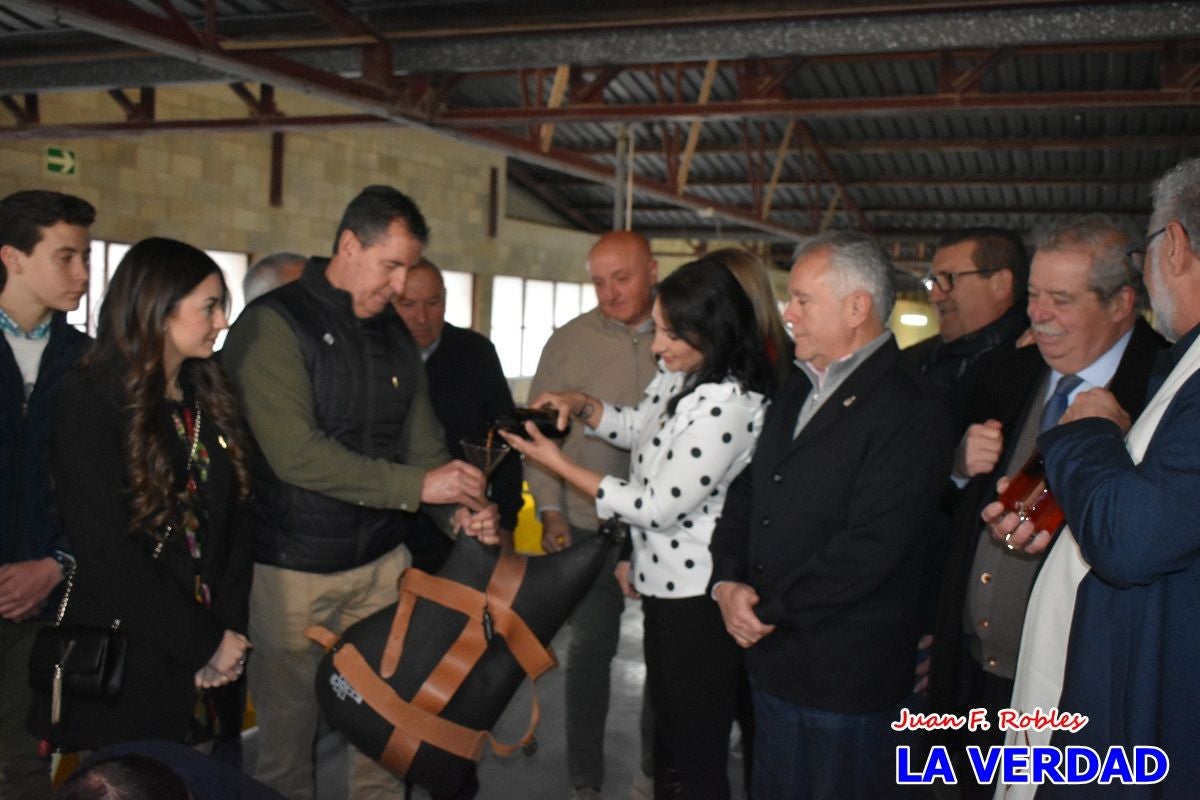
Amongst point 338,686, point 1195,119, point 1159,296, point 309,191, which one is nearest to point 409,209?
point 338,686

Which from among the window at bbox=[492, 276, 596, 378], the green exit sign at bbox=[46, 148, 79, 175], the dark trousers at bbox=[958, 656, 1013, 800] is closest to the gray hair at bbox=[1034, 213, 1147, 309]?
the dark trousers at bbox=[958, 656, 1013, 800]

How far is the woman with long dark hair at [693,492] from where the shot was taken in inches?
92.9

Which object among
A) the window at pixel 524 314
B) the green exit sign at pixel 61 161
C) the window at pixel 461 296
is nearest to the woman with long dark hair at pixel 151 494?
the green exit sign at pixel 61 161

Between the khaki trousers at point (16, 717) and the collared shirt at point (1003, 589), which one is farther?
the khaki trousers at point (16, 717)

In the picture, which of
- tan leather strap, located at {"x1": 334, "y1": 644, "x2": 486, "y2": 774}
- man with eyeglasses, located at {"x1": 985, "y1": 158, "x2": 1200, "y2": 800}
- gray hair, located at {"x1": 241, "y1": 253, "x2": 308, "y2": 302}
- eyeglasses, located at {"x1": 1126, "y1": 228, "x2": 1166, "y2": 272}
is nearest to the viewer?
man with eyeglasses, located at {"x1": 985, "y1": 158, "x2": 1200, "y2": 800}

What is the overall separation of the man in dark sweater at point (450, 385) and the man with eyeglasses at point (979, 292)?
4.73ft

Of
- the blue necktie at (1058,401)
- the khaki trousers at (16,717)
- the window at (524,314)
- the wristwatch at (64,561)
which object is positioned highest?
the window at (524,314)

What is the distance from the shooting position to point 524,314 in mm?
16672

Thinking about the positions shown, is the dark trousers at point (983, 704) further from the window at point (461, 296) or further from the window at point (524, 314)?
the window at point (524, 314)

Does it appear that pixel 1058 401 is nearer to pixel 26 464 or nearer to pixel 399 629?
pixel 399 629

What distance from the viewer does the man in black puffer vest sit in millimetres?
2383

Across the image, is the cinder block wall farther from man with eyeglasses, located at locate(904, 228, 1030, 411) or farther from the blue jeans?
the blue jeans

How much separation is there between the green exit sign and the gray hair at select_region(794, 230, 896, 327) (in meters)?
8.89

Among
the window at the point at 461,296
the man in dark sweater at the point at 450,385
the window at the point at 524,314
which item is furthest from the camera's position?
the window at the point at 524,314
